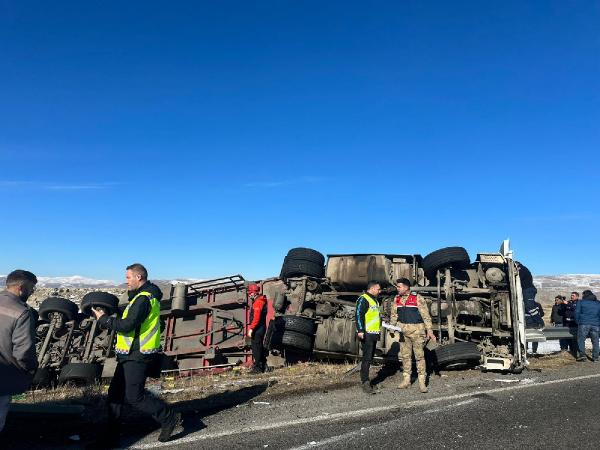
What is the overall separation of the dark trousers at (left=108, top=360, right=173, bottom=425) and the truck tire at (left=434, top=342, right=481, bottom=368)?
17.6ft

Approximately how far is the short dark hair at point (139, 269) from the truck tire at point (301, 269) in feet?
20.8

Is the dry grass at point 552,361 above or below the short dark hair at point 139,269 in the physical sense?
below

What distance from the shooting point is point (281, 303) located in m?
10.4

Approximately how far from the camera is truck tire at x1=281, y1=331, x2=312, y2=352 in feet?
31.3

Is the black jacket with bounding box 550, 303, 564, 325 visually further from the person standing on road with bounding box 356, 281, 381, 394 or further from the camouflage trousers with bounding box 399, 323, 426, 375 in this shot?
the person standing on road with bounding box 356, 281, 381, 394

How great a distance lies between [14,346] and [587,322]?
11753 mm

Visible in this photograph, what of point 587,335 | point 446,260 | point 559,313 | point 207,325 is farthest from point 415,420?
point 559,313

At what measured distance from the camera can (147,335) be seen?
452 centimetres

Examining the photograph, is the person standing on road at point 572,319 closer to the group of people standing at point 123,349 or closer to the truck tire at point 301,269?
the truck tire at point 301,269

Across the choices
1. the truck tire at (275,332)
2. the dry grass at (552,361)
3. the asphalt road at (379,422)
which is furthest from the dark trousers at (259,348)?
the dry grass at (552,361)

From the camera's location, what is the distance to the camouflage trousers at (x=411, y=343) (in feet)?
23.3

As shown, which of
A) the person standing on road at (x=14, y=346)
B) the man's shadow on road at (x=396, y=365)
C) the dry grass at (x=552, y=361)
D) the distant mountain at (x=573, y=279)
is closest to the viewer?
the person standing on road at (x=14, y=346)

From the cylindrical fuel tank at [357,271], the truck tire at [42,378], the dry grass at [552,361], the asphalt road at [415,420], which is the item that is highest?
the cylindrical fuel tank at [357,271]

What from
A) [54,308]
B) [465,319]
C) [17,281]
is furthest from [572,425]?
[54,308]
